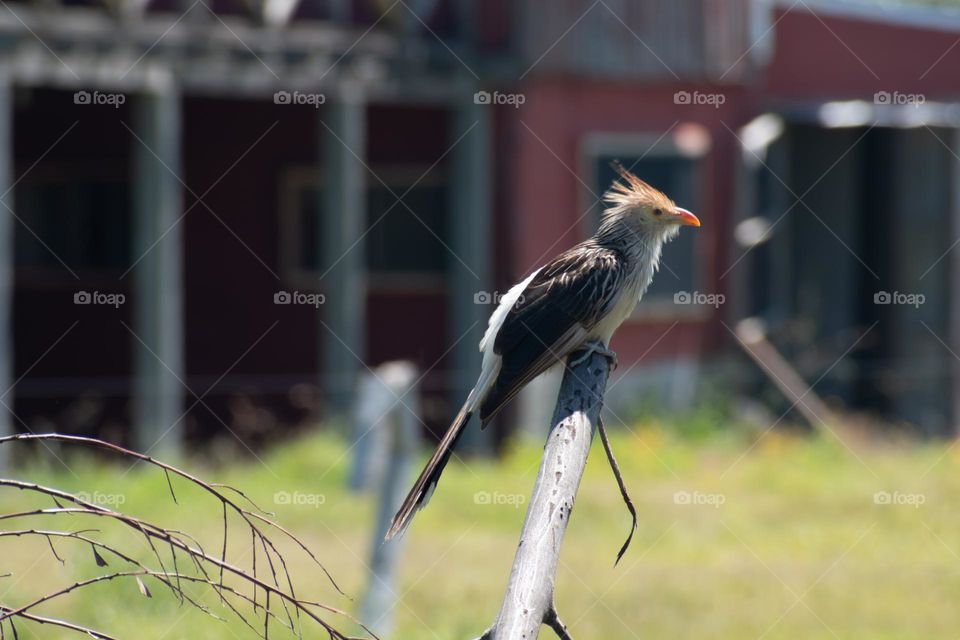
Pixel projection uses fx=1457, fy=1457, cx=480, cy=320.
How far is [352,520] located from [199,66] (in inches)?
158

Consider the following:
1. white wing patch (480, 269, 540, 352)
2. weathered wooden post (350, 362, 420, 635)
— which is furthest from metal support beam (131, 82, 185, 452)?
white wing patch (480, 269, 540, 352)

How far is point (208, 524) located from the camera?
33.8 feet

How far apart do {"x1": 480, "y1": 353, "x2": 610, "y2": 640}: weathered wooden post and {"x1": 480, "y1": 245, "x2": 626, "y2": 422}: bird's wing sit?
1.54m

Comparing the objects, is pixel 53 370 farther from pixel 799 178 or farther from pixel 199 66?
pixel 799 178

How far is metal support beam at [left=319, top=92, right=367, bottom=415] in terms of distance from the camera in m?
12.8

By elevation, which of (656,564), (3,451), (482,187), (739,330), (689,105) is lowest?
(656,564)

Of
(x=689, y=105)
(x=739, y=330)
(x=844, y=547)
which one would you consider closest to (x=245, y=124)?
(x=689, y=105)

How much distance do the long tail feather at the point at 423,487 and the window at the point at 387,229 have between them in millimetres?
11648

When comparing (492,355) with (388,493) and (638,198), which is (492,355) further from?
(388,493)

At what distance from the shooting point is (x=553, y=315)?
182 inches

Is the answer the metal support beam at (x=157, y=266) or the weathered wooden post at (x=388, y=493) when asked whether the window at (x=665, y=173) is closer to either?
the metal support beam at (x=157, y=266)

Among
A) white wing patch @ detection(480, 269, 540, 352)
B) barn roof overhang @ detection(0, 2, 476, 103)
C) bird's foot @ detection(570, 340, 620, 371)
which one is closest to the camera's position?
bird's foot @ detection(570, 340, 620, 371)

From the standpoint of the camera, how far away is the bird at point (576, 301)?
4461 mm

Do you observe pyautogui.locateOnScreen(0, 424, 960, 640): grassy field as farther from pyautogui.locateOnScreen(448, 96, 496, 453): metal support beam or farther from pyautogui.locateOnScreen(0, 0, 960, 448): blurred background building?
pyautogui.locateOnScreen(0, 0, 960, 448): blurred background building
